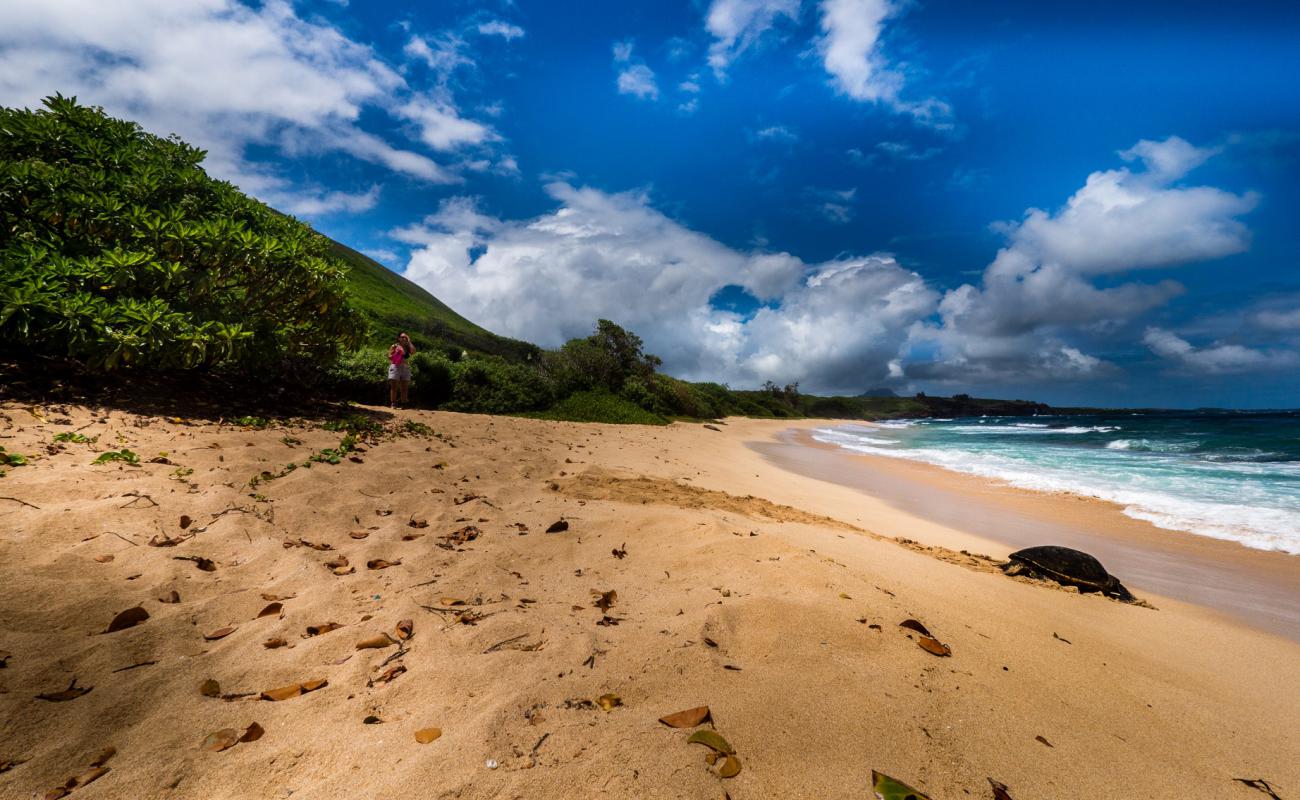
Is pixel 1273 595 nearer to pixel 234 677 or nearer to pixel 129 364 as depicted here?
pixel 234 677

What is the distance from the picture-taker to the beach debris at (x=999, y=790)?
167 centimetres

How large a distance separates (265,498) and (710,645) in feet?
13.7

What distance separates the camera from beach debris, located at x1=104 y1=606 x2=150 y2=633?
96.4 inches

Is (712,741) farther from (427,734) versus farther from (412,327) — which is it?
(412,327)

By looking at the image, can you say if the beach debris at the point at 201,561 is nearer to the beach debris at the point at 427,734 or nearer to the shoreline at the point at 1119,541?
the beach debris at the point at 427,734

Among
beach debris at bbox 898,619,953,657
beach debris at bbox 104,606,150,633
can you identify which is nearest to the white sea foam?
beach debris at bbox 898,619,953,657


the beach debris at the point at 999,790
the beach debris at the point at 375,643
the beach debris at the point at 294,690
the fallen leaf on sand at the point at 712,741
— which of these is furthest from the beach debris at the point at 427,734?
the beach debris at the point at 999,790

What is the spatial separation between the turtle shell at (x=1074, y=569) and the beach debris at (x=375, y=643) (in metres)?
5.56

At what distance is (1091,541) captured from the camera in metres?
6.48

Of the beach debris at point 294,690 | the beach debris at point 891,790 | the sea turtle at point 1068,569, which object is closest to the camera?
the beach debris at point 891,790

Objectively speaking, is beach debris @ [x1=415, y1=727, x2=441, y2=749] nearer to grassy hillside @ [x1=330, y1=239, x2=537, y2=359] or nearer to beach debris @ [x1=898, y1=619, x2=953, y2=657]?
beach debris @ [x1=898, y1=619, x2=953, y2=657]

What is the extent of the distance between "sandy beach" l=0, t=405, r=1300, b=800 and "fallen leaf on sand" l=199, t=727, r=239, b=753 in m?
0.04

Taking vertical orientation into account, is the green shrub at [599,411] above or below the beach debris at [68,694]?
above

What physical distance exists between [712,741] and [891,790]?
24.4 inches
